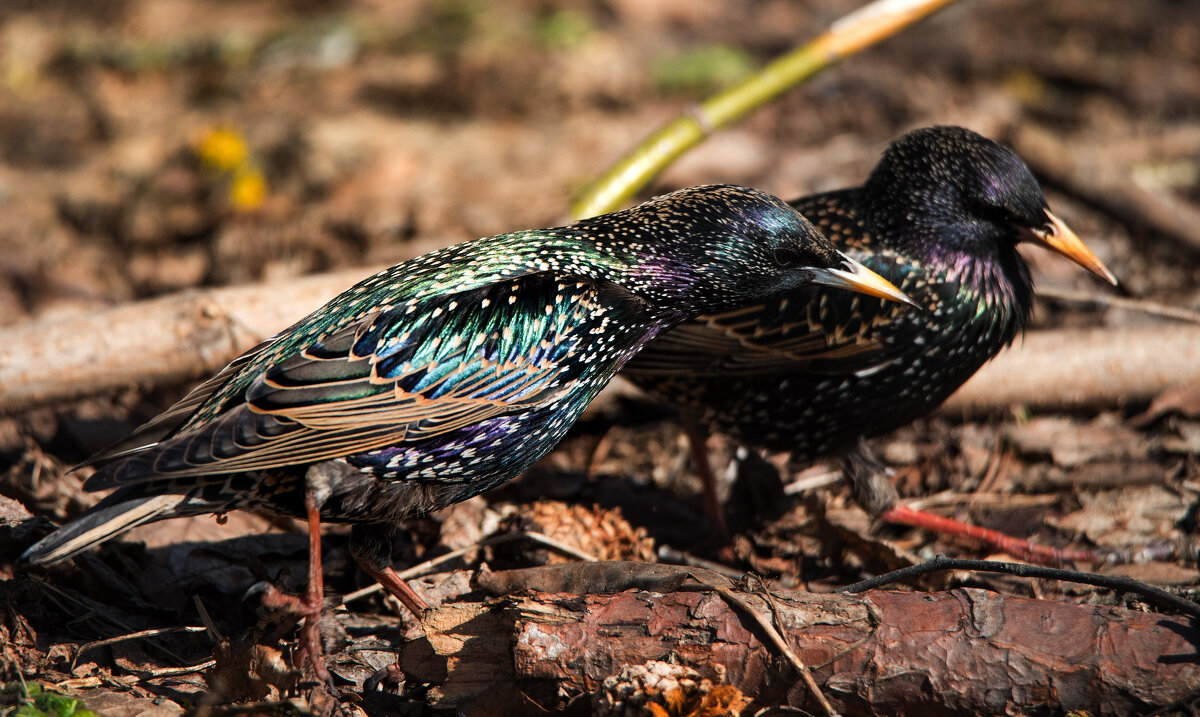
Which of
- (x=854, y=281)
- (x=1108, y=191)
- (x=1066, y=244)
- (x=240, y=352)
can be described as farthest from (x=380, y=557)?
(x=1108, y=191)

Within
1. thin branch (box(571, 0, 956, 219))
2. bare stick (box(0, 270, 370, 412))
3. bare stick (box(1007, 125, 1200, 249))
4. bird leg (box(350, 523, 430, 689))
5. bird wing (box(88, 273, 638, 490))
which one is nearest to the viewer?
bird wing (box(88, 273, 638, 490))

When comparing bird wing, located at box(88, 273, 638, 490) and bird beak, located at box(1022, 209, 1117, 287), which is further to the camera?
bird beak, located at box(1022, 209, 1117, 287)

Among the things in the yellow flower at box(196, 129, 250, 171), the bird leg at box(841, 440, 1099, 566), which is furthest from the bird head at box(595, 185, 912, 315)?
the yellow flower at box(196, 129, 250, 171)

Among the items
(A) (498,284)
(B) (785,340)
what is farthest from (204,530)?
(B) (785,340)

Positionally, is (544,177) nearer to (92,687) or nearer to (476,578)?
(476,578)

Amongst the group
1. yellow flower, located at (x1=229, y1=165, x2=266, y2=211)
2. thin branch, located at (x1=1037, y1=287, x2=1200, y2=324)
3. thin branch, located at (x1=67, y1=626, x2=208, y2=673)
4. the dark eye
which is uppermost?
the dark eye

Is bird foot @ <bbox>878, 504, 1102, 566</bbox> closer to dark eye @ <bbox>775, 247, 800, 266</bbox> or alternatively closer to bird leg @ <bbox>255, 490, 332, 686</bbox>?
dark eye @ <bbox>775, 247, 800, 266</bbox>

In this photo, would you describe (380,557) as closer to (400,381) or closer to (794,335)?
(400,381)
